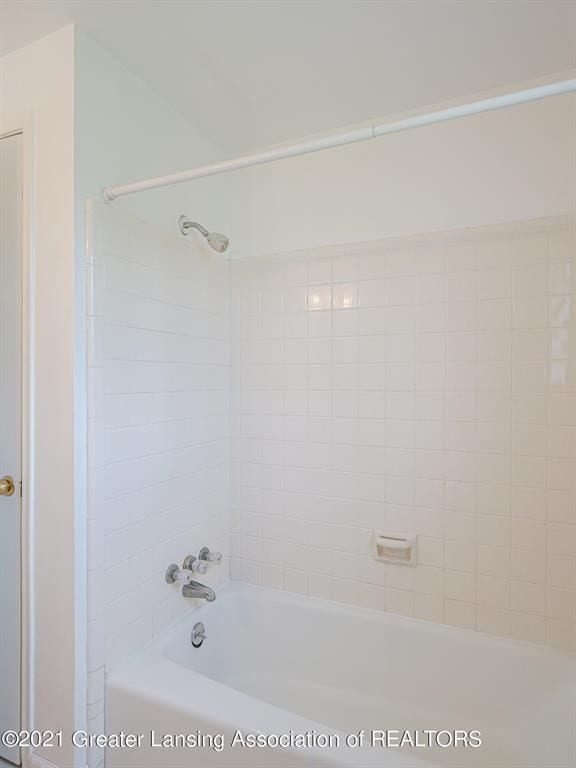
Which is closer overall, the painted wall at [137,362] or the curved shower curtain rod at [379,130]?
the curved shower curtain rod at [379,130]

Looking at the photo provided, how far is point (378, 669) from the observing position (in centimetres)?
179

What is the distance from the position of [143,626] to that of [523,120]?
238cm

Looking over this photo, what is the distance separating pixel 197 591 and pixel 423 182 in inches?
76.0

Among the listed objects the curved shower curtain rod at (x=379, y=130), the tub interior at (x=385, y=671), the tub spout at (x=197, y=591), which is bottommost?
the tub interior at (x=385, y=671)

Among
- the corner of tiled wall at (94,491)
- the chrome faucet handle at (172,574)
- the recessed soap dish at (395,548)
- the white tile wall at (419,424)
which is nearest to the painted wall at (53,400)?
the corner of tiled wall at (94,491)

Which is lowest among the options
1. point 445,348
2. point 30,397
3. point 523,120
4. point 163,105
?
point 30,397

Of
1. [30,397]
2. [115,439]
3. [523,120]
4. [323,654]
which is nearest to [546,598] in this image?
[323,654]

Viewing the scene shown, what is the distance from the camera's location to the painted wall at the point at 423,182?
5.26 feet

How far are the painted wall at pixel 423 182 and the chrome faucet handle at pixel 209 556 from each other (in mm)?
1403

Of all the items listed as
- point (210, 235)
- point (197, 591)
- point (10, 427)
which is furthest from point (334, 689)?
point (210, 235)

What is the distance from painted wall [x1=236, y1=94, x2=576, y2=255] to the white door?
98 cm

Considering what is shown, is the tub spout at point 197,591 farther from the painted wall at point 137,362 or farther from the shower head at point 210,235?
the shower head at point 210,235

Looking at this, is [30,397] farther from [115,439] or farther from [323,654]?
[323,654]

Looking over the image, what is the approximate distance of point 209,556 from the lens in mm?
1829
